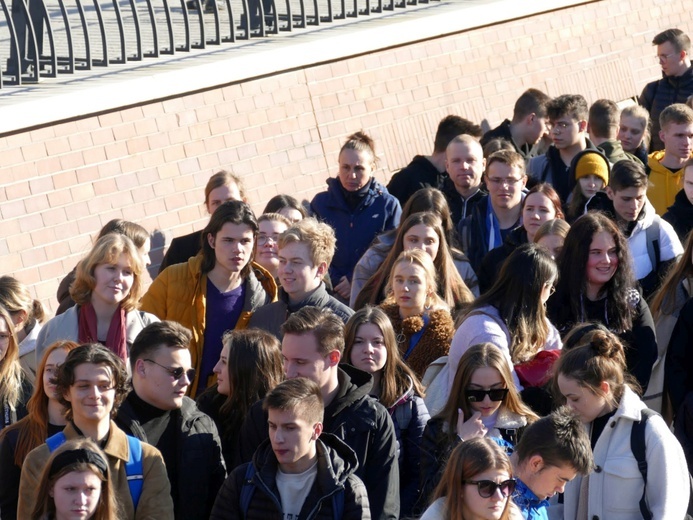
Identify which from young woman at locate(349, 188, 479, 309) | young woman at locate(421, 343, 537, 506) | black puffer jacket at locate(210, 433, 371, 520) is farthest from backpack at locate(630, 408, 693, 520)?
young woman at locate(349, 188, 479, 309)

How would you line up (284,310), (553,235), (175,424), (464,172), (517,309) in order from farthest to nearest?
(464,172), (553,235), (284,310), (517,309), (175,424)

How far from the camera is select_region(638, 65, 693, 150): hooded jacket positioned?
12.8m

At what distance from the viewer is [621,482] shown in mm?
5926

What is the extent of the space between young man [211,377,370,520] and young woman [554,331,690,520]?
1.16 m

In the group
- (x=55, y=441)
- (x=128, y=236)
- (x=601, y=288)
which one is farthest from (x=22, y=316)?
(x=601, y=288)

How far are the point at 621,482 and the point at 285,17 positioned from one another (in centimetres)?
734

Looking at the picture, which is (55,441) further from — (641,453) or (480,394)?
(641,453)

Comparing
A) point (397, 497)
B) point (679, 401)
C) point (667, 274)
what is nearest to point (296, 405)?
point (397, 497)

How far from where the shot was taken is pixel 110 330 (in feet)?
22.6

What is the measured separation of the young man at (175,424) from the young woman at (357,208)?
3556mm

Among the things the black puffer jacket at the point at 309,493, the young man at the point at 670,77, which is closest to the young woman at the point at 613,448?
the black puffer jacket at the point at 309,493

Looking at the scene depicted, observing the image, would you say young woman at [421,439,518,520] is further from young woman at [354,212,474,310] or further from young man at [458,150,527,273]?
young man at [458,150,527,273]

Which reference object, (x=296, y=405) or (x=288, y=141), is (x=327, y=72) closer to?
(x=288, y=141)

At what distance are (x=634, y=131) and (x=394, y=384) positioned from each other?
206 inches
